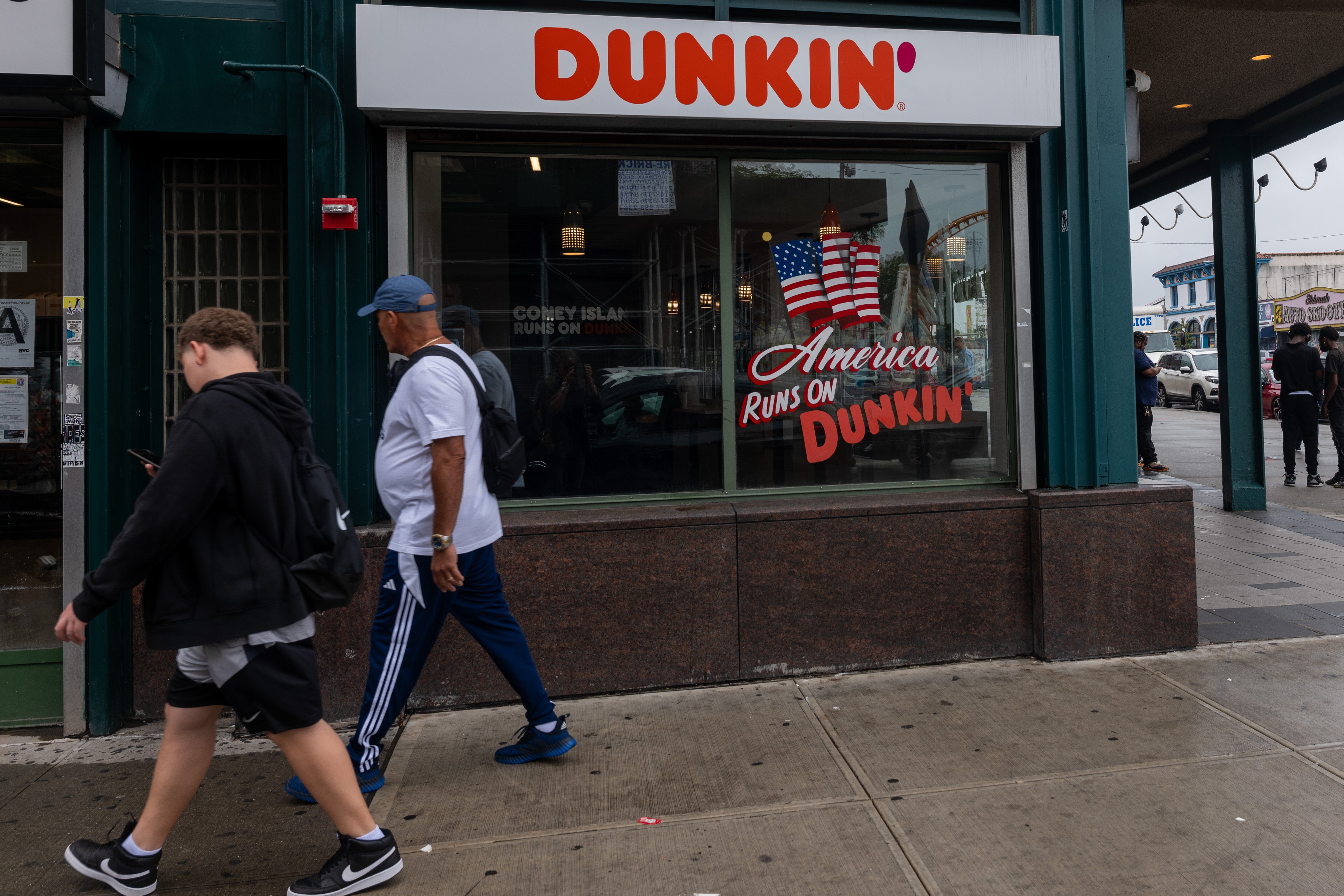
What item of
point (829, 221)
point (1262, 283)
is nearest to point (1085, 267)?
point (829, 221)

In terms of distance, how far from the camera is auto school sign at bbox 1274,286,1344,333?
38.6 metres

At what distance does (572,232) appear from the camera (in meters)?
5.14

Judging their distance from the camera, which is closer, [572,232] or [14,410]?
[14,410]

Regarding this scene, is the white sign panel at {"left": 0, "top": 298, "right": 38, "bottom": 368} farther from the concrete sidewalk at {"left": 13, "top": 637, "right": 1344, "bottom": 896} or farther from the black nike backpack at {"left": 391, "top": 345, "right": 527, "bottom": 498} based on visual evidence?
the black nike backpack at {"left": 391, "top": 345, "right": 527, "bottom": 498}

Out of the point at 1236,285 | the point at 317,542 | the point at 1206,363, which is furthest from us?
the point at 1206,363

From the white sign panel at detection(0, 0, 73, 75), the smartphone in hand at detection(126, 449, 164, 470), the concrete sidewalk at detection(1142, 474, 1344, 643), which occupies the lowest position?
the concrete sidewalk at detection(1142, 474, 1344, 643)

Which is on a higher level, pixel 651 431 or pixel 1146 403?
pixel 1146 403

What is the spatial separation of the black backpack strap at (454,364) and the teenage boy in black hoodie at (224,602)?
2.16 feet

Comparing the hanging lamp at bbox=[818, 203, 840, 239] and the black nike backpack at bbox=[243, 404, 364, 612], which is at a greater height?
the hanging lamp at bbox=[818, 203, 840, 239]

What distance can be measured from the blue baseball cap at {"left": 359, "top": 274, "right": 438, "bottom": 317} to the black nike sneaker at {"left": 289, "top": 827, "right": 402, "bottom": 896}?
185 centimetres

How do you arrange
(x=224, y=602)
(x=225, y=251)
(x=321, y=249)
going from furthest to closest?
(x=225, y=251) < (x=321, y=249) < (x=224, y=602)

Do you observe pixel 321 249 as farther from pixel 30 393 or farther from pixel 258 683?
pixel 258 683

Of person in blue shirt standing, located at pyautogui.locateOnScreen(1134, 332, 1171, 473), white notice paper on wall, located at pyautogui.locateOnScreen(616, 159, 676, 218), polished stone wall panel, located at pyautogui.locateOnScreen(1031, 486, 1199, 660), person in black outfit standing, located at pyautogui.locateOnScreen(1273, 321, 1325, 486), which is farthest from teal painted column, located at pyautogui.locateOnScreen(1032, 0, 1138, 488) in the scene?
person in blue shirt standing, located at pyautogui.locateOnScreen(1134, 332, 1171, 473)

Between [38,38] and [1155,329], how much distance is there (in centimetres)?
6294
